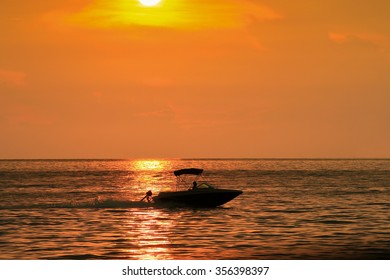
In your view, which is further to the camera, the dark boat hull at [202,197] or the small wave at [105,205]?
the small wave at [105,205]

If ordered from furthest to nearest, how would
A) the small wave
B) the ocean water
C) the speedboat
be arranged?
the small wave < the speedboat < the ocean water

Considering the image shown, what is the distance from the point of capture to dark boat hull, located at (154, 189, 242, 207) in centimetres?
6731

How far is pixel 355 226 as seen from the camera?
56906 millimetres

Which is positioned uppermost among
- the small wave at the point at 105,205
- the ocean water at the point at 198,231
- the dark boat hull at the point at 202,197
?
the small wave at the point at 105,205

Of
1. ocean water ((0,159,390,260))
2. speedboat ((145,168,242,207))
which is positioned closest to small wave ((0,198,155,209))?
ocean water ((0,159,390,260))

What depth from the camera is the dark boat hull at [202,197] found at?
6731cm

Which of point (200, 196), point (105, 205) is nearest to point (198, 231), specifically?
point (200, 196)

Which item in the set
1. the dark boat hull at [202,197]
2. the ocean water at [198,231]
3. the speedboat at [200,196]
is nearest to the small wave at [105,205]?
the ocean water at [198,231]

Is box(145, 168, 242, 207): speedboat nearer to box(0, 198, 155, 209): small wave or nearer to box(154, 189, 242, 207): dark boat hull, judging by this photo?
box(154, 189, 242, 207): dark boat hull

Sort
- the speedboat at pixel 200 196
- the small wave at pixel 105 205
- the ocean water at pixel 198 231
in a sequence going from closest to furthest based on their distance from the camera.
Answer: the ocean water at pixel 198 231 → the speedboat at pixel 200 196 → the small wave at pixel 105 205

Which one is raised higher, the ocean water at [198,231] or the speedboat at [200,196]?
the speedboat at [200,196]

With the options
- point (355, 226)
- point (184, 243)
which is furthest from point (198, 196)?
point (184, 243)

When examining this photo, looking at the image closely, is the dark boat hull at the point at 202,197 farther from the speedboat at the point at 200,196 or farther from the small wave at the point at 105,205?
the small wave at the point at 105,205

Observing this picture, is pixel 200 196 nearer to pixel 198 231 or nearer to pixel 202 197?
pixel 202 197
